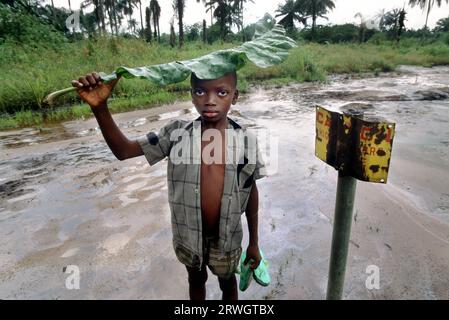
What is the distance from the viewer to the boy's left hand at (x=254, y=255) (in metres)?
1.59

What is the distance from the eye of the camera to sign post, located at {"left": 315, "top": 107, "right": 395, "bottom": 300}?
0.98 m

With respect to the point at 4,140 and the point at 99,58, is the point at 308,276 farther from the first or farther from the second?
the point at 99,58

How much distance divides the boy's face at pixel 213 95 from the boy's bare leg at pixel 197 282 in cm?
81

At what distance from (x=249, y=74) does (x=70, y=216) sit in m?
12.1

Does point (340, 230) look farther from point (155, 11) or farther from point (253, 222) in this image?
point (155, 11)

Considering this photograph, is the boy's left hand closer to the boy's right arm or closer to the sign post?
the sign post

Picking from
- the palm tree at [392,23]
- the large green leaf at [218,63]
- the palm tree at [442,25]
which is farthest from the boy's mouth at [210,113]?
the palm tree at [442,25]

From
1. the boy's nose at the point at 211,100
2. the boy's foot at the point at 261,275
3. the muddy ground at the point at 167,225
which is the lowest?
the muddy ground at the point at 167,225

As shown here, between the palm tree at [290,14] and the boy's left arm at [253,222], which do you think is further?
the palm tree at [290,14]

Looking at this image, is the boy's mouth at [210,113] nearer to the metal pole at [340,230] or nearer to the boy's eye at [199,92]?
the boy's eye at [199,92]

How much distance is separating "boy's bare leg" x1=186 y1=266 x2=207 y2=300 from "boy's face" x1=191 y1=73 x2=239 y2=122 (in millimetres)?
808

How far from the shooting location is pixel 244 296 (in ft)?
6.13

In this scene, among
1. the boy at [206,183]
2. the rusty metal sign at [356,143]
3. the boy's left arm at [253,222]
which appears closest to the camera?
the rusty metal sign at [356,143]

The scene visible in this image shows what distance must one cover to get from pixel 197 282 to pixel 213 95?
1.00 metres
